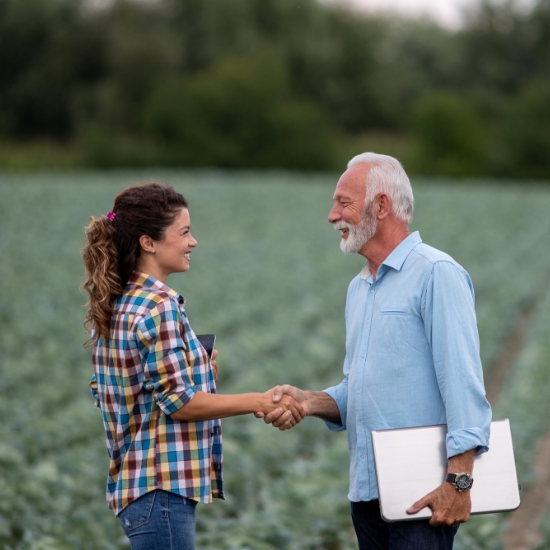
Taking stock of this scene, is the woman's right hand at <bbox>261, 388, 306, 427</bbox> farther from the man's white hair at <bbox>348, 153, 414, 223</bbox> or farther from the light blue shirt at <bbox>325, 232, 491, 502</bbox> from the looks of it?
the man's white hair at <bbox>348, 153, 414, 223</bbox>

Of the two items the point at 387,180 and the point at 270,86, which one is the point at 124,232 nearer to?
the point at 387,180

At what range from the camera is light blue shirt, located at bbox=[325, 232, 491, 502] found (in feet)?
8.61

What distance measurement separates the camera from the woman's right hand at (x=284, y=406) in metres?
2.85

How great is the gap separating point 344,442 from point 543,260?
15755 mm

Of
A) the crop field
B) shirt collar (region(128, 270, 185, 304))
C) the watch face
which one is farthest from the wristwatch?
the crop field

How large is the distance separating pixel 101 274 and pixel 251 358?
7.93 m

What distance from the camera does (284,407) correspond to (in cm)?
292

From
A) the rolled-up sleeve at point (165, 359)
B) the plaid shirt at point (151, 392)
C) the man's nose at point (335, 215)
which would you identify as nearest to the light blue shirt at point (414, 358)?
the man's nose at point (335, 215)

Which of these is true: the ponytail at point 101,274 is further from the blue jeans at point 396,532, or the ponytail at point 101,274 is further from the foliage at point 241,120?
the foliage at point 241,120

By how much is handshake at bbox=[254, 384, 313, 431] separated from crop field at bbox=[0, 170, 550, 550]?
874 mm

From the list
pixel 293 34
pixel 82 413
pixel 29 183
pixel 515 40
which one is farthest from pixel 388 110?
pixel 82 413

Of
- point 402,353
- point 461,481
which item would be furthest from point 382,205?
point 461,481

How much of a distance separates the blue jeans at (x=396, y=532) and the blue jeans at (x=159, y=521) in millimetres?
634

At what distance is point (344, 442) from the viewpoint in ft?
23.1
